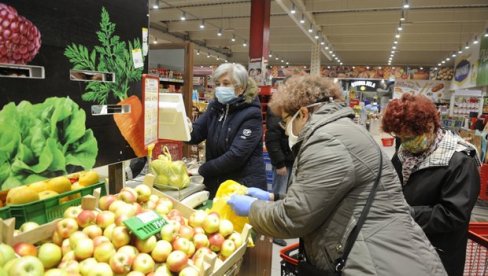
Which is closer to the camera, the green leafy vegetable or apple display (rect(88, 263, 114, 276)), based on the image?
apple display (rect(88, 263, 114, 276))

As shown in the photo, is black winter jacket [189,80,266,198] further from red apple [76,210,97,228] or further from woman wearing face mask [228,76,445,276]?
red apple [76,210,97,228]

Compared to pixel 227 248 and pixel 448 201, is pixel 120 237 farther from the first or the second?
pixel 448 201

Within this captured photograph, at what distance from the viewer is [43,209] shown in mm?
1521

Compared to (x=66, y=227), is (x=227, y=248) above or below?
below

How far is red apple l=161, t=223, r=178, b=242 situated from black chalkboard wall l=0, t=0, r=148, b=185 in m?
0.51

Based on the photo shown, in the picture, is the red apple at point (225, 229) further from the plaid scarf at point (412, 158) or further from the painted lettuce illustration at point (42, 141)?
the plaid scarf at point (412, 158)

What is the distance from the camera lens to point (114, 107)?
69.2 inches

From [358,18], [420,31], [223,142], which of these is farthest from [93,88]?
[420,31]

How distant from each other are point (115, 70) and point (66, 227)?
2.52ft

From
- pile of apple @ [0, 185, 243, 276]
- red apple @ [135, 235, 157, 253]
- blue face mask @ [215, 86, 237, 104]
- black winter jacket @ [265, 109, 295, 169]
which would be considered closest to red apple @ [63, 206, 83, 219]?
pile of apple @ [0, 185, 243, 276]

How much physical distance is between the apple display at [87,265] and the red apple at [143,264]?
0.46ft

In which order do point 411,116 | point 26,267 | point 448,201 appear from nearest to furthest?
point 26,267 → point 448,201 → point 411,116

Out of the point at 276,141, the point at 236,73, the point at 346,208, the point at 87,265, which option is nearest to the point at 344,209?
the point at 346,208

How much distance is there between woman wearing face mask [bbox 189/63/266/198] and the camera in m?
2.65
